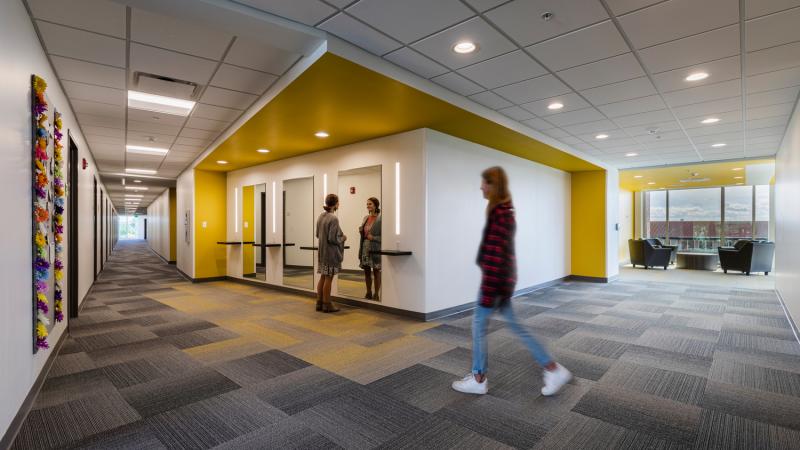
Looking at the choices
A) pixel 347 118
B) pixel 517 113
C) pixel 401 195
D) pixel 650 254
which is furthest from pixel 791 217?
pixel 650 254

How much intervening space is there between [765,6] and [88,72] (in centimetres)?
551

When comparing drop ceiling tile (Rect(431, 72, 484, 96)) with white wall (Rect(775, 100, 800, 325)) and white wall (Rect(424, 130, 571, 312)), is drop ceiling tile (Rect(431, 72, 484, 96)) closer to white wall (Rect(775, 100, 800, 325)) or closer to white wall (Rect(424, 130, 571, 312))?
white wall (Rect(424, 130, 571, 312))

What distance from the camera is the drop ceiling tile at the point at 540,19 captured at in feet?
8.49

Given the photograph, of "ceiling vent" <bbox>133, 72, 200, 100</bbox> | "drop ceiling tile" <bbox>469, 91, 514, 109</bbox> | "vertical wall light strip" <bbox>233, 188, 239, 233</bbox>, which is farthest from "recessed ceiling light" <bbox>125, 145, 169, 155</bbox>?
"drop ceiling tile" <bbox>469, 91, 514, 109</bbox>

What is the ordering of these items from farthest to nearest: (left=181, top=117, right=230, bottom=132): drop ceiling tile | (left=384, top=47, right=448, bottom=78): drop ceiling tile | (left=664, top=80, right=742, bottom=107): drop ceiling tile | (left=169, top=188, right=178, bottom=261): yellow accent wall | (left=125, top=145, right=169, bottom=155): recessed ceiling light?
(left=169, top=188, right=178, bottom=261): yellow accent wall
(left=125, top=145, right=169, bottom=155): recessed ceiling light
(left=181, top=117, right=230, bottom=132): drop ceiling tile
(left=664, top=80, right=742, bottom=107): drop ceiling tile
(left=384, top=47, right=448, bottom=78): drop ceiling tile

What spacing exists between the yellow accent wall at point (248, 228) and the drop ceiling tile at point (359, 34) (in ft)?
19.7

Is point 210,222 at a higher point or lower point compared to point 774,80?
lower

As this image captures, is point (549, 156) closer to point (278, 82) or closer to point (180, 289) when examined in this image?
point (278, 82)

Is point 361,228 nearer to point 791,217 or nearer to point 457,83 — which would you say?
point 457,83

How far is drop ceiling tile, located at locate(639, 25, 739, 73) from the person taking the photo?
9.83 ft

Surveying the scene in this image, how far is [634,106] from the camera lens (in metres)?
4.68

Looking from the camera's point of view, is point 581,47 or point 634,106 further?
point 634,106

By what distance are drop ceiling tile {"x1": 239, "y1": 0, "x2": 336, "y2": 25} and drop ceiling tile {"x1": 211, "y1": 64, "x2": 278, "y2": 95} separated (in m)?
1.16

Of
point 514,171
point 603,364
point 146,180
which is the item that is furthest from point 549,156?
point 146,180
